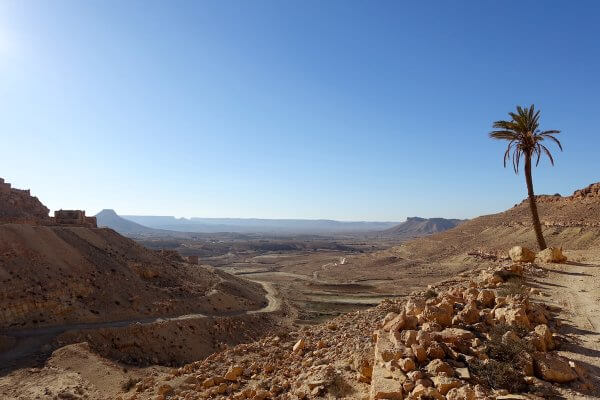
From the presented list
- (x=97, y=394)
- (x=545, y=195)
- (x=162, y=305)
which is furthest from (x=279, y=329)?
(x=545, y=195)

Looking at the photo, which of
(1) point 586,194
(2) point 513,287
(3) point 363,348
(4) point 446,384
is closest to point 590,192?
(1) point 586,194

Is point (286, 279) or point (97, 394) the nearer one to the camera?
point (97, 394)

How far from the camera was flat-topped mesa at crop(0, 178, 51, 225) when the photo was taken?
121 ft

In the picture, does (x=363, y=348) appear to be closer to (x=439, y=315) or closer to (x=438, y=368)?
(x=439, y=315)

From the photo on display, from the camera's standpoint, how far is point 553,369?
695cm

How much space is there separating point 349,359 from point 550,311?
565 centimetres

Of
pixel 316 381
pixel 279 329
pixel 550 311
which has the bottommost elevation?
pixel 279 329

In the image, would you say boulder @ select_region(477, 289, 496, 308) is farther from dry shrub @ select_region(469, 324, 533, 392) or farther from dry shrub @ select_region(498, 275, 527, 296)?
dry shrub @ select_region(469, 324, 533, 392)

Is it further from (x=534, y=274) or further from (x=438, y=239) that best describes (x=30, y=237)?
(x=438, y=239)

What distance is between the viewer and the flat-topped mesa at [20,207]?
3686cm

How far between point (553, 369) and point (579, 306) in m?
6.06

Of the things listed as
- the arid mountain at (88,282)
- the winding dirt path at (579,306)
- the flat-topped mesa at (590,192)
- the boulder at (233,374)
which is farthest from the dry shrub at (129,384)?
the flat-topped mesa at (590,192)

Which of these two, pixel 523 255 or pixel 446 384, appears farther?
pixel 523 255

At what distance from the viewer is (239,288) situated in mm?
41875
